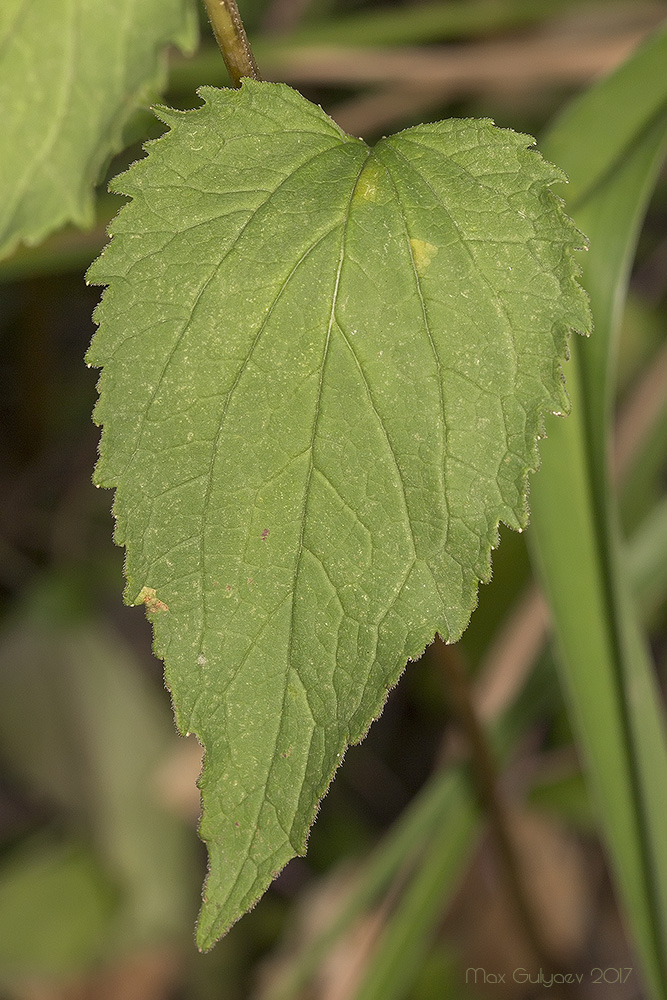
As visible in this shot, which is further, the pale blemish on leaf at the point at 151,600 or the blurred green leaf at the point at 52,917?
the blurred green leaf at the point at 52,917

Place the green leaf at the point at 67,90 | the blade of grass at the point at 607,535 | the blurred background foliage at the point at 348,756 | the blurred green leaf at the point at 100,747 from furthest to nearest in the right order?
the blurred green leaf at the point at 100,747, the blurred background foliage at the point at 348,756, the blade of grass at the point at 607,535, the green leaf at the point at 67,90

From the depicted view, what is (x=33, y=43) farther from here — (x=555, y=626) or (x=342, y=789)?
(x=342, y=789)

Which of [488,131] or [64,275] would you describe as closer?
[488,131]

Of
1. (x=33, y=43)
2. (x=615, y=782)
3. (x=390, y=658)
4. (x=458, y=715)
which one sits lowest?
(x=615, y=782)

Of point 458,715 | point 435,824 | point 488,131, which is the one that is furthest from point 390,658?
point 435,824

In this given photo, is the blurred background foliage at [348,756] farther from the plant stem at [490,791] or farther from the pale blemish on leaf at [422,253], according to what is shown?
the pale blemish on leaf at [422,253]

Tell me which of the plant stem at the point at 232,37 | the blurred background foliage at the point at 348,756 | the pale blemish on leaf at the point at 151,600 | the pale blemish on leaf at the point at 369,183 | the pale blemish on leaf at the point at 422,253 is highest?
the plant stem at the point at 232,37

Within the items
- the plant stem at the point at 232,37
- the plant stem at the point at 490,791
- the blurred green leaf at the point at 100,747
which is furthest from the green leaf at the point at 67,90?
the blurred green leaf at the point at 100,747
